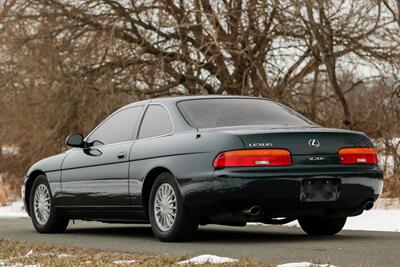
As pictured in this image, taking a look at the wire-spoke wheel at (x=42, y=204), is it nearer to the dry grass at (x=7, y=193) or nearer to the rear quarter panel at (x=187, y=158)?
the rear quarter panel at (x=187, y=158)

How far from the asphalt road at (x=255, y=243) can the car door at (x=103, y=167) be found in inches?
18.0

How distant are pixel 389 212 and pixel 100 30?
25.3ft

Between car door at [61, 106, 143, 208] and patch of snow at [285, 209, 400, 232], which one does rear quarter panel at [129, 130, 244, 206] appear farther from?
patch of snow at [285, 209, 400, 232]

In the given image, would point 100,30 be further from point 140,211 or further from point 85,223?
point 140,211

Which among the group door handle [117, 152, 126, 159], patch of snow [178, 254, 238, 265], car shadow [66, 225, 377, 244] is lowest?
car shadow [66, 225, 377, 244]

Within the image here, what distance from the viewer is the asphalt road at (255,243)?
8.06m

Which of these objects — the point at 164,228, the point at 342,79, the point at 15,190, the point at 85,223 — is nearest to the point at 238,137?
the point at 164,228

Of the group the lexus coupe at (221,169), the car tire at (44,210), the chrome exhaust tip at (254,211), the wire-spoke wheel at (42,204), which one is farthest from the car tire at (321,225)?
the wire-spoke wheel at (42,204)

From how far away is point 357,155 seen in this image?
934cm

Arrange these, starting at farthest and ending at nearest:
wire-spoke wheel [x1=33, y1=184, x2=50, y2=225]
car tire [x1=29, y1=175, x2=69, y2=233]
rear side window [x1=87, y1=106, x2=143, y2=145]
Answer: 1. wire-spoke wheel [x1=33, y1=184, x2=50, y2=225]
2. car tire [x1=29, y1=175, x2=69, y2=233]
3. rear side window [x1=87, y1=106, x2=143, y2=145]

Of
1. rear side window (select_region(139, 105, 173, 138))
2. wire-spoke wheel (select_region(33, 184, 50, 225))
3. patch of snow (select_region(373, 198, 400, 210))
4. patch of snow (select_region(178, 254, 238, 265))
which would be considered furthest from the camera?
patch of snow (select_region(373, 198, 400, 210))

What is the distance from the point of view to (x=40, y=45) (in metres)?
19.5

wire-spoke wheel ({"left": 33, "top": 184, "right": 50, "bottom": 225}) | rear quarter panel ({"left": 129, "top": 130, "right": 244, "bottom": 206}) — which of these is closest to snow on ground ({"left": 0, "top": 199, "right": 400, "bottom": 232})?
wire-spoke wheel ({"left": 33, "top": 184, "right": 50, "bottom": 225})

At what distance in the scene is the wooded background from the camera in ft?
57.7
